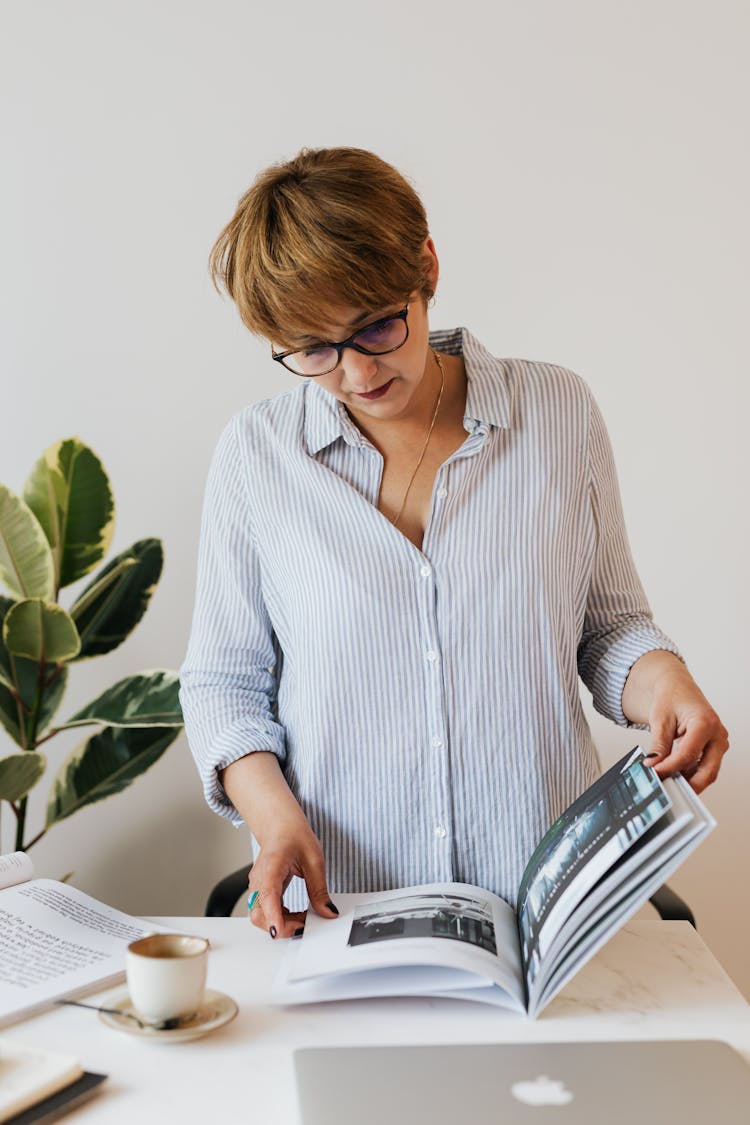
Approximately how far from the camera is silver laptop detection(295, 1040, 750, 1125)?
2.53 ft

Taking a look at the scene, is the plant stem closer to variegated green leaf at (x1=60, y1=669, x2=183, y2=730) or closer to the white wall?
variegated green leaf at (x1=60, y1=669, x2=183, y2=730)

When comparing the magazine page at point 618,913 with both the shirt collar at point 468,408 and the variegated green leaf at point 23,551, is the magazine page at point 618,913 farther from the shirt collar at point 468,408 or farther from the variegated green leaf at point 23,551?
the variegated green leaf at point 23,551

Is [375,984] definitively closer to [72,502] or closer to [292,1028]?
[292,1028]

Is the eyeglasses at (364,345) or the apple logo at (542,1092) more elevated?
the eyeglasses at (364,345)

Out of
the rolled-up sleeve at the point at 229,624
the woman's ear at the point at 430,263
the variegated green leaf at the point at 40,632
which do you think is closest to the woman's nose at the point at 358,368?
the woman's ear at the point at 430,263

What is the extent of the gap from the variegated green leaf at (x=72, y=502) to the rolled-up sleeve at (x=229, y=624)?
693 millimetres

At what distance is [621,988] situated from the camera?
1.03 m

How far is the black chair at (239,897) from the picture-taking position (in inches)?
59.3

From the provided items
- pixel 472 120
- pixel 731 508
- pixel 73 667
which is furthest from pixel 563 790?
pixel 472 120

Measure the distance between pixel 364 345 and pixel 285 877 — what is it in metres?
0.59

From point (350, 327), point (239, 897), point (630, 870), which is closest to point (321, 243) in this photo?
point (350, 327)

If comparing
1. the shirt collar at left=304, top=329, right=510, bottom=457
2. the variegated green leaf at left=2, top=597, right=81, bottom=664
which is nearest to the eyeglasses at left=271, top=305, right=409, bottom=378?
the shirt collar at left=304, top=329, right=510, bottom=457

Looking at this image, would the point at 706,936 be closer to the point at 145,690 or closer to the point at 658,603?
the point at 658,603

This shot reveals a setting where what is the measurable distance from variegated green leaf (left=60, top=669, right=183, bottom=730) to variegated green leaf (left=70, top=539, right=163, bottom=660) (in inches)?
3.6
